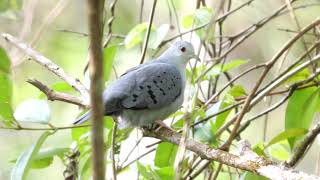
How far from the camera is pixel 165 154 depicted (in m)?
2.49

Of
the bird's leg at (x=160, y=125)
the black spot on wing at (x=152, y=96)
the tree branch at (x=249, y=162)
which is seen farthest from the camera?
the black spot on wing at (x=152, y=96)

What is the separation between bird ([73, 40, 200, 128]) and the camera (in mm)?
2717

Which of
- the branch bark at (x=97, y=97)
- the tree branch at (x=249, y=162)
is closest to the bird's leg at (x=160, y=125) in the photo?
the tree branch at (x=249, y=162)

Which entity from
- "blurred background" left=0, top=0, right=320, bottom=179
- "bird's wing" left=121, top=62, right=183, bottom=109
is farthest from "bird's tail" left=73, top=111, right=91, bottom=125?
"blurred background" left=0, top=0, right=320, bottom=179

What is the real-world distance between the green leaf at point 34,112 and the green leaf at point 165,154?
0.51 meters

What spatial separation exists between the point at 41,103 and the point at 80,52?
7.96 ft

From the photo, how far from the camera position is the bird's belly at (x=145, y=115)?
2.77 meters

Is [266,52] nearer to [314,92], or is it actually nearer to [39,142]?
[314,92]

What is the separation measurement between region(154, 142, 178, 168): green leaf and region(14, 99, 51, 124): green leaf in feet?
1.69

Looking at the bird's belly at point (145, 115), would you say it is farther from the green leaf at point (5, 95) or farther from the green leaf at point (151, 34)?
the green leaf at point (5, 95)

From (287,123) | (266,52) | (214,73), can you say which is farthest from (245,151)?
(266,52)

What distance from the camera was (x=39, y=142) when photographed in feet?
7.09

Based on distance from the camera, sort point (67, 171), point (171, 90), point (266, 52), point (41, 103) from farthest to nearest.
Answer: point (266, 52) < point (171, 90) < point (67, 171) < point (41, 103)

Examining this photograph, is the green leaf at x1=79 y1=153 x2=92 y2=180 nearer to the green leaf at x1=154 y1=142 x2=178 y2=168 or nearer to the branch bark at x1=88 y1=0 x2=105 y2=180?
the green leaf at x1=154 y1=142 x2=178 y2=168
